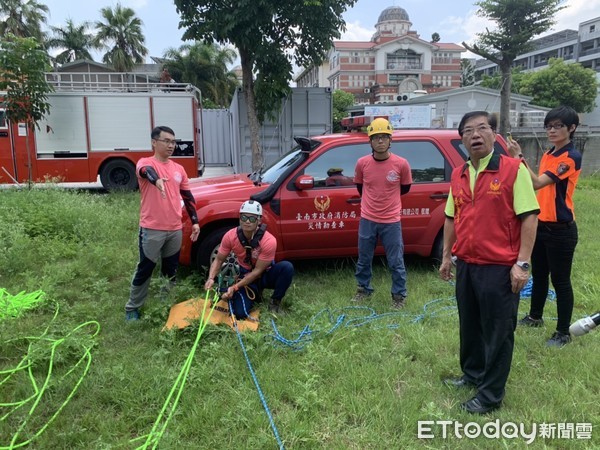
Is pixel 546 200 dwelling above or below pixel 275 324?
above

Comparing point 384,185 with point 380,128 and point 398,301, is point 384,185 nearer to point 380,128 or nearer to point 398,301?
point 380,128

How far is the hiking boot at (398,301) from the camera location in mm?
4309

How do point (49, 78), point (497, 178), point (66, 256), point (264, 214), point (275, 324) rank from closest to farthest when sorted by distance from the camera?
point (497, 178), point (275, 324), point (264, 214), point (66, 256), point (49, 78)

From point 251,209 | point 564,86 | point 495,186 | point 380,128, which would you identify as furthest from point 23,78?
point 564,86

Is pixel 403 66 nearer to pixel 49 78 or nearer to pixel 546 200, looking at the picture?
pixel 49 78

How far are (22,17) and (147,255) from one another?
33050 millimetres

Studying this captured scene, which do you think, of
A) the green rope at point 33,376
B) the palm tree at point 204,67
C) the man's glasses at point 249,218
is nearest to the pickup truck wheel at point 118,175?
the green rope at point 33,376

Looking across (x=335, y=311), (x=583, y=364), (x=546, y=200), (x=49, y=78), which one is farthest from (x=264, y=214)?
(x=49, y=78)

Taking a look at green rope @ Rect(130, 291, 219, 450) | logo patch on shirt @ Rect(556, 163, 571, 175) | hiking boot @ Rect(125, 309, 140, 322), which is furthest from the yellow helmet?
hiking boot @ Rect(125, 309, 140, 322)

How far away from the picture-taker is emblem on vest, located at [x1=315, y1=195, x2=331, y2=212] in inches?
190

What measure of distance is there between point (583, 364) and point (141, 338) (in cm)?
330

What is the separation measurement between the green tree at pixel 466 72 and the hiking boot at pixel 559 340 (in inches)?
3432

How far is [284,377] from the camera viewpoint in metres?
3.02

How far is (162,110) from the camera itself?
11586 millimetres
